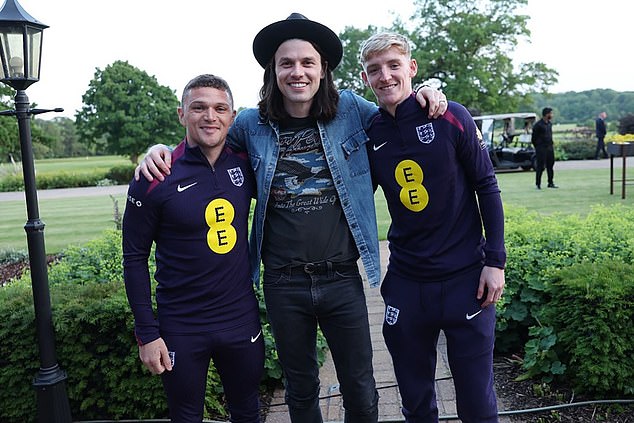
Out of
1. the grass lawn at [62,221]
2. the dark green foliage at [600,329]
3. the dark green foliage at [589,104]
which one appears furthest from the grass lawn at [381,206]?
the dark green foliage at [589,104]

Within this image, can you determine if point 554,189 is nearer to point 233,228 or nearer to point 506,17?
point 233,228

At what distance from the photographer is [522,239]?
4949 millimetres

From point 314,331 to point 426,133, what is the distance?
105 cm

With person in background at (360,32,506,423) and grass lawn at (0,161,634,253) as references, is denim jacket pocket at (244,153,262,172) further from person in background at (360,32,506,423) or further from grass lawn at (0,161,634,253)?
grass lawn at (0,161,634,253)

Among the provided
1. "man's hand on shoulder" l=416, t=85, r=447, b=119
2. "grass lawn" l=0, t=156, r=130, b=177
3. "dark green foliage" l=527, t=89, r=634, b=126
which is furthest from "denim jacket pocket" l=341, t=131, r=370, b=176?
"dark green foliage" l=527, t=89, r=634, b=126

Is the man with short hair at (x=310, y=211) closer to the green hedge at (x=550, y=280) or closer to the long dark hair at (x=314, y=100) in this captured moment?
the long dark hair at (x=314, y=100)

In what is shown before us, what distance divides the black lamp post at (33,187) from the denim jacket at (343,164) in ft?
4.74

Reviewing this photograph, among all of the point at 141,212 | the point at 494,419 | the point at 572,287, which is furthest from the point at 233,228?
the point at 572,287

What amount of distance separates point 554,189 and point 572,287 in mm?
11878

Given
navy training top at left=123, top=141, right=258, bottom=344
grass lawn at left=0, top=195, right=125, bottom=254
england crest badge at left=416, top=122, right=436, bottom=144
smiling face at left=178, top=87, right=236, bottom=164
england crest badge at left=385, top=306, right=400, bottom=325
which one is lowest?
grass lawn at left=0, top=195, right=125, bottom=254

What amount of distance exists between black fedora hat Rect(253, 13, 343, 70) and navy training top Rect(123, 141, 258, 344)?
0.61 m

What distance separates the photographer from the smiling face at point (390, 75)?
2402 mm

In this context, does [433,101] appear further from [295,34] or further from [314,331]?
[314,331]

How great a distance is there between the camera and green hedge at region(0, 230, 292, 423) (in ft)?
10.9
